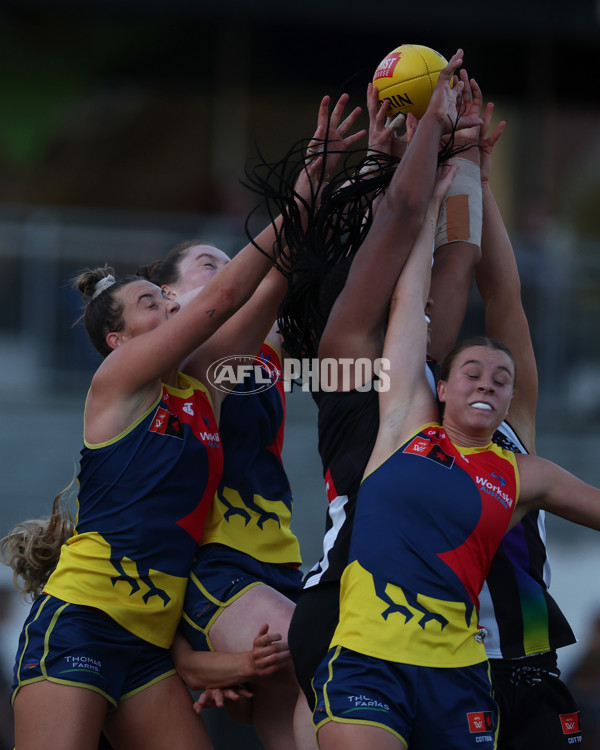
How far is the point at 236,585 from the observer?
11.1 ft

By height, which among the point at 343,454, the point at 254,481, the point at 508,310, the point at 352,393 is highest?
the point at 508,310

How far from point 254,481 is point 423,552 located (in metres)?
1.00

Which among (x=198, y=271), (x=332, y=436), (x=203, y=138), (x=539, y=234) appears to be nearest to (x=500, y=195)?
(x=539, y=234)

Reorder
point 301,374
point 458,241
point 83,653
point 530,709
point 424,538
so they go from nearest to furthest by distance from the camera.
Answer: point 424,538 < point 530,709 < point 83,653 < point 458,241 < point 301,374

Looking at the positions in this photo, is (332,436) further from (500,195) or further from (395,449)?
(500,195)

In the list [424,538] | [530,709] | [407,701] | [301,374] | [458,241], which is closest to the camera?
[407,701]

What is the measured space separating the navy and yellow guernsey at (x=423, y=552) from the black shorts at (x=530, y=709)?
1.09 ft

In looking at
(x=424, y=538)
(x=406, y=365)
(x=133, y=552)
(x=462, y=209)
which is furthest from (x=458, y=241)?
(x=133, y=552)

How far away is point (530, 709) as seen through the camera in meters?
3.11

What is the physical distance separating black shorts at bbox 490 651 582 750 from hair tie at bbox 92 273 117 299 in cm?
175

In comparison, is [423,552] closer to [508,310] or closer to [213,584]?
[213,584]

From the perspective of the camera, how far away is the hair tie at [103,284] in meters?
3.71

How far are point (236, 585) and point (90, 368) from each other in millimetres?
4341

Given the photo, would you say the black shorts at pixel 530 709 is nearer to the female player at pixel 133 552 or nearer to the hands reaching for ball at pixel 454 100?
the female player at pixel 133 552
